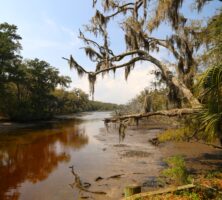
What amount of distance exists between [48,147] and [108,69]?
33.6ft

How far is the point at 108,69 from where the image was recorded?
12.8m

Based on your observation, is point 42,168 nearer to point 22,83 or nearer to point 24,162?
point 24,162

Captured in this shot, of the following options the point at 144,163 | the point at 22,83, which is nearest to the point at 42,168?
the point at 144,163

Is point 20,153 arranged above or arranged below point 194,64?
below

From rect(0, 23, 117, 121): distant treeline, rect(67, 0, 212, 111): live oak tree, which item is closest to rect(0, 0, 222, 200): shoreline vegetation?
rect(67, 0, 212, 111): live oak tree

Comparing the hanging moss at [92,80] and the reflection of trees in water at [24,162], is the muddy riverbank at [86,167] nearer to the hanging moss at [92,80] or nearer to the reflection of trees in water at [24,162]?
the reflection of trees in water at [24,162]

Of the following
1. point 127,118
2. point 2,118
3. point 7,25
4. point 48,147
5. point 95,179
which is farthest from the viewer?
point 2,118

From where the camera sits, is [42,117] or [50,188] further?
[42,117]

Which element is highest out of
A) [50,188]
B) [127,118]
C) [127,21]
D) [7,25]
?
[7,25]

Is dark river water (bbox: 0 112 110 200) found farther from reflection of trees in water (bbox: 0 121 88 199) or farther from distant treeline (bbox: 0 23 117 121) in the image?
distant treeline (bbox: 0 23 117 121)

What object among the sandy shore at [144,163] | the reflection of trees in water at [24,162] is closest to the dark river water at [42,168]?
the reflection of trees in water at [24,162]

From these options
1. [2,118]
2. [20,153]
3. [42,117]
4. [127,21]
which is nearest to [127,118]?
[127,21]

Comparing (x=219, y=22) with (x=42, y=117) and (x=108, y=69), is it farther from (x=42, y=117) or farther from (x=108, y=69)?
(x=42, y=117)

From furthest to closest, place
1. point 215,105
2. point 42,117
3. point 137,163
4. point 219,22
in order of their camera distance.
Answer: point 42,117 → point 137,163 → point 219,22 → point 215,105
